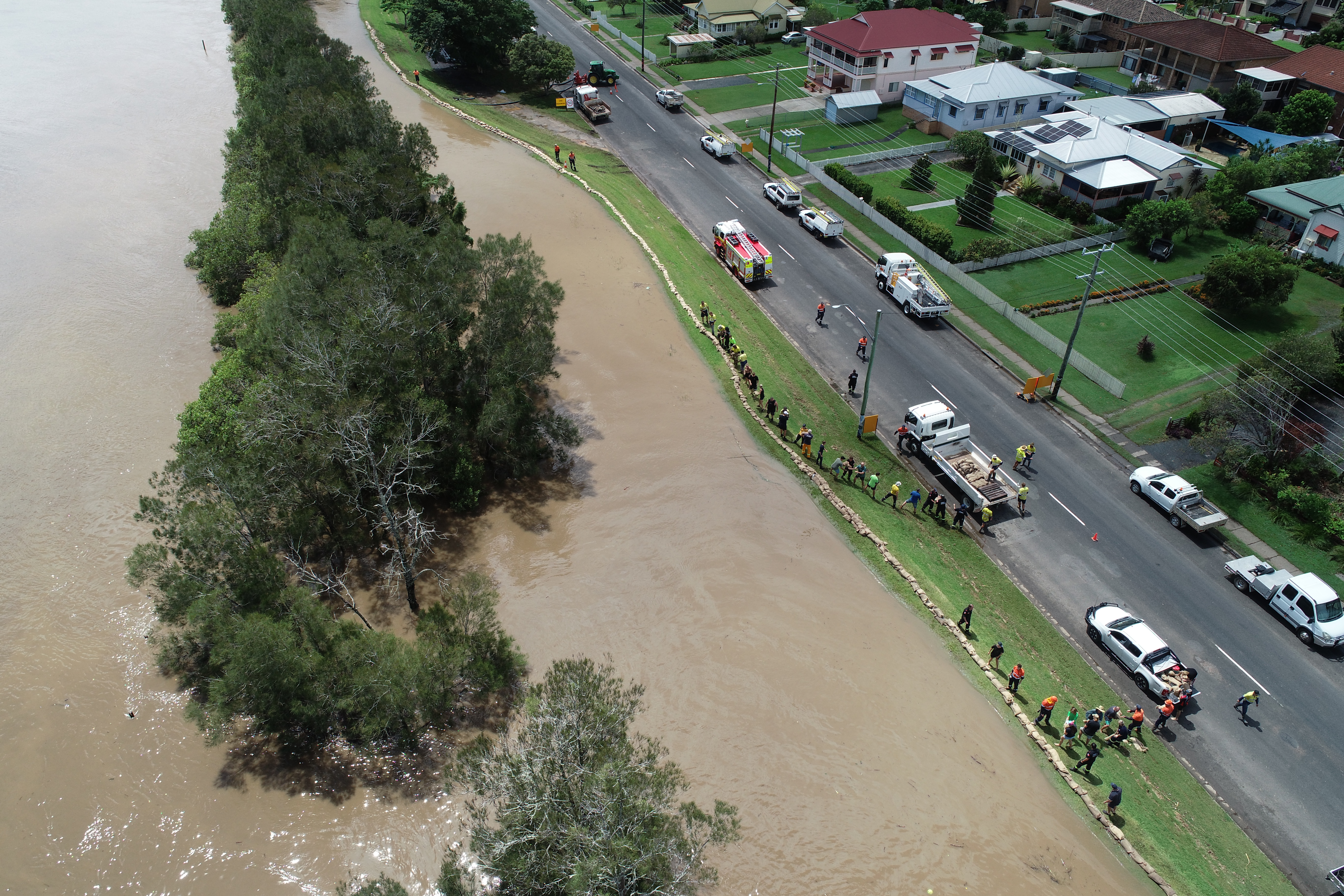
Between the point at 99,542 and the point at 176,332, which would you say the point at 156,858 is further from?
the point at 176,332

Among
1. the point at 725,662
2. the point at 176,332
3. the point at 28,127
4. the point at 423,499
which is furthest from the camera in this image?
the point at 28,127

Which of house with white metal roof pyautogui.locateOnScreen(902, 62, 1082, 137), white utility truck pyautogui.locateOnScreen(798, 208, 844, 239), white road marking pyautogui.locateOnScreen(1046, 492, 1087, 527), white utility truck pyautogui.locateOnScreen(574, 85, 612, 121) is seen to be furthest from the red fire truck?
house with white metal roof pyautogui.locateOnScreen(902, 62, 1082, 137)

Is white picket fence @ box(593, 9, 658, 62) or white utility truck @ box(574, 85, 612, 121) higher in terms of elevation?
white picket fence @ box(593, 9, 658, 62)

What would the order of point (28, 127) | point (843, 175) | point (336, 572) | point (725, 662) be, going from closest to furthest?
1. point (725, 662)
2. point (336, 572)
3. point (843, 175)
4. point (28, 127)

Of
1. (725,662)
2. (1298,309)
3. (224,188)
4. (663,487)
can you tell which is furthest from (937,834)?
(224,188)

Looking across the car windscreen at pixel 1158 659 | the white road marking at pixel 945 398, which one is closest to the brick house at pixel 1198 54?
the white road marking at pixel 945 398

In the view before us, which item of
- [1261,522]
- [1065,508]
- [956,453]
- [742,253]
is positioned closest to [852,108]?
[742,253]

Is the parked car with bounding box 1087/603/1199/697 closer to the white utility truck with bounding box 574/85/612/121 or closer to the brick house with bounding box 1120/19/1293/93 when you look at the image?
the white utility truck with bounding box 574/85/612/121
